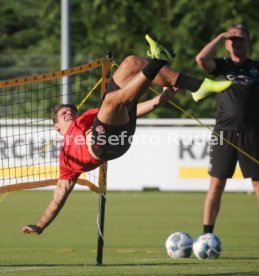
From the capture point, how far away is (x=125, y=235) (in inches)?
509

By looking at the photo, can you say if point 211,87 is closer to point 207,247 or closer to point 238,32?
point 238,32

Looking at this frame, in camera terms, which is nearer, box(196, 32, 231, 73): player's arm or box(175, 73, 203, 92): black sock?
box(175, 73, 203, 92): black sock

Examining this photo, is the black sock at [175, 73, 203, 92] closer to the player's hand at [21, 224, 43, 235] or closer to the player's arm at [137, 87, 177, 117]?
the player's arm at [137, 87, 177, 117]

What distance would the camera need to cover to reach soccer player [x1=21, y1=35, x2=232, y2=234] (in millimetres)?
9258

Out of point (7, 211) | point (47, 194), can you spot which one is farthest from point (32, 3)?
point (7, 211)

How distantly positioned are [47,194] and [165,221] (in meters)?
5.39

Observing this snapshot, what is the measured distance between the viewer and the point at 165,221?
14.8 metres

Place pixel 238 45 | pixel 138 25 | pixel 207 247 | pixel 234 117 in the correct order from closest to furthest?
pixel 207 247, pixel 238 45, pixel 234 117, pixel 138 25

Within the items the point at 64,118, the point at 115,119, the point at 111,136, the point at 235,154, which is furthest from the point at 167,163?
the point at 115,119

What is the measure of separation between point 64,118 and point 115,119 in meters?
Answer: 0.92

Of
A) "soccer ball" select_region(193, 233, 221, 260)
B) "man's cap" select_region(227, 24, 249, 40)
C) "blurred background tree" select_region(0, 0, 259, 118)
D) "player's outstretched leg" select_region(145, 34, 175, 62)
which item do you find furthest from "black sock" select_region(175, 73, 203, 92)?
"blurred background tree" select_region(0, 0, 259, 118)

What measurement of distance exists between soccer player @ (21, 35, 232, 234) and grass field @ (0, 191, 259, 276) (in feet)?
2.87

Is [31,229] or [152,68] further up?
[152,68]

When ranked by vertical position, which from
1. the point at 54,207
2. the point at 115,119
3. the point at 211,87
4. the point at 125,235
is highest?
the point at 211,87
